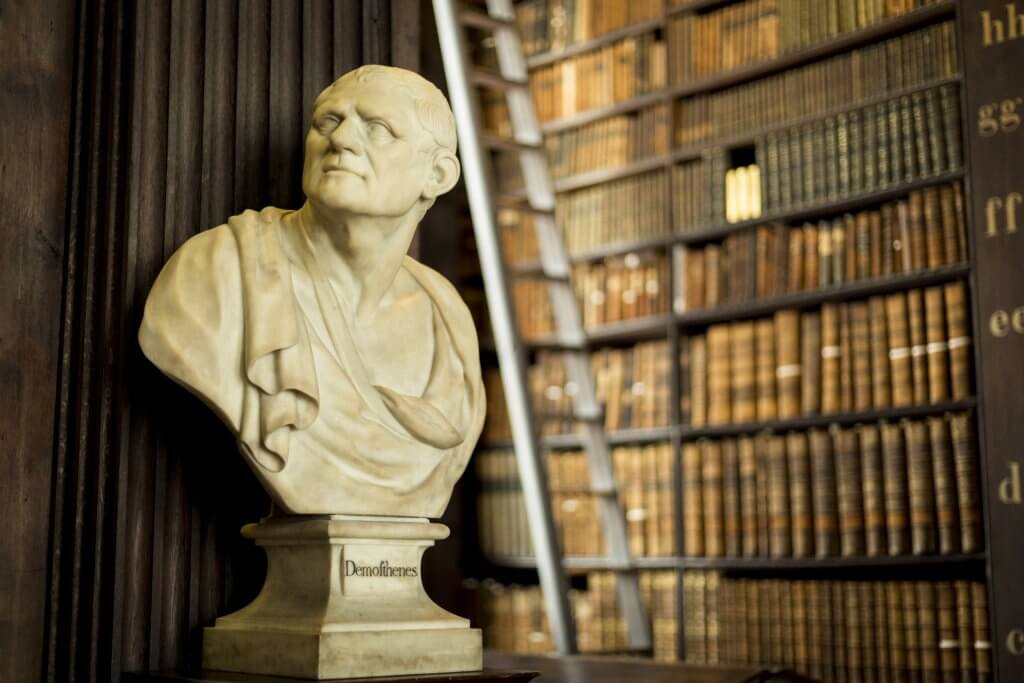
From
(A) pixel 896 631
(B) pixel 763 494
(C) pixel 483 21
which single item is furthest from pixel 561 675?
(C) pixel 483 21

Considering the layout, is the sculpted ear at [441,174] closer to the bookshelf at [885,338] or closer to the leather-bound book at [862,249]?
the bookshelf at [885,338]

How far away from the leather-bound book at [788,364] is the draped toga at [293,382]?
1.77m

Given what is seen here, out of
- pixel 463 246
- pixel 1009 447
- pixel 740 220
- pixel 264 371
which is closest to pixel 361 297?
pixel 264 371

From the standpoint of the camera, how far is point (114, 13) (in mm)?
2141

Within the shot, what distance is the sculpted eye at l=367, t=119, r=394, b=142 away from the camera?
6.15ft

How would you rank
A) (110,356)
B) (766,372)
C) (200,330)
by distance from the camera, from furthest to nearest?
1. (766,372)
2. (110,356)
3. (200,330)

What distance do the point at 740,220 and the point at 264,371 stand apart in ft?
7.48

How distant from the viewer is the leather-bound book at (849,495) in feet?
11.0

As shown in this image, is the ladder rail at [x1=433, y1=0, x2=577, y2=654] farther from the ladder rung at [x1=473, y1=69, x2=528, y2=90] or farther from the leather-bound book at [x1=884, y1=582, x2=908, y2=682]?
the leather-bound book at [x1=884, y1=582, x2=908, y2=682]

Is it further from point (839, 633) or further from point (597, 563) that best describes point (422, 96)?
point (597, 563)

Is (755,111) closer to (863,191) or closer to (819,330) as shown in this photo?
(863,191)

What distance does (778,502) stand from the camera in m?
3.53

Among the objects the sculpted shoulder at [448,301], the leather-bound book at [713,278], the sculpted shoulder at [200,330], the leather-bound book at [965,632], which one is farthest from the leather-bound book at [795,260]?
the sculpted shoulder at [200,330]

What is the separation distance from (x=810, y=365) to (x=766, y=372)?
0.47 feet
